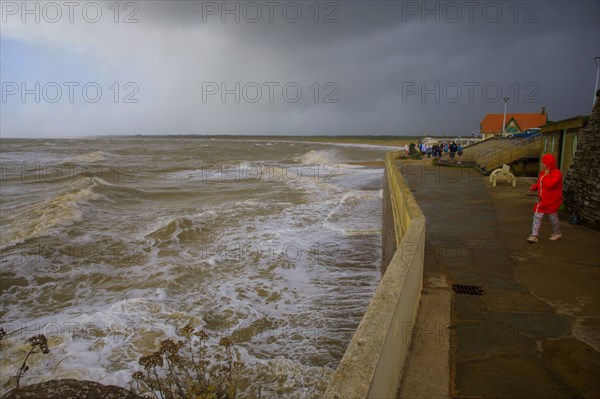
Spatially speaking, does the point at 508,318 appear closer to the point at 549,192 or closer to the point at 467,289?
the point at 467,289

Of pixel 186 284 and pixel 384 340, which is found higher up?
pixel 384 340

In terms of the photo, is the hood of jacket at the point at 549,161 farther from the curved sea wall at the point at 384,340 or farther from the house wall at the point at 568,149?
the house wall at the point at 568,149

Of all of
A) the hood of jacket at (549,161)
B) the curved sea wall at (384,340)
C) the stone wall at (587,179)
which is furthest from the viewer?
the stone wall at (587,179)

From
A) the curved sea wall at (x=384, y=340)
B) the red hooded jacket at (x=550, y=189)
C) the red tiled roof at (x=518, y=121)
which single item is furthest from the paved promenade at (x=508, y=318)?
the red tiled roof at (x=518, y=121)

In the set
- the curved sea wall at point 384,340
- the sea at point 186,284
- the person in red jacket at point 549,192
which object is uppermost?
the person in red jacket at point 549,192

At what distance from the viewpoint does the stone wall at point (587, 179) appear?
764 cm

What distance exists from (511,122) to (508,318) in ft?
230

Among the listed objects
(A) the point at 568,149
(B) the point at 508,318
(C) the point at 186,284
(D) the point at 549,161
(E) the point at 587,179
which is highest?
(A) the point at 568,149

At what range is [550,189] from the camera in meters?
6.70

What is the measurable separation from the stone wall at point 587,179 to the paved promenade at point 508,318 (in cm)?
42

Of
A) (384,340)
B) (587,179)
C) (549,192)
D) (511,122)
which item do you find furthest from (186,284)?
(511,122)

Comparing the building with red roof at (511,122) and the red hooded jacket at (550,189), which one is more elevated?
the building with red roof at (511,122)

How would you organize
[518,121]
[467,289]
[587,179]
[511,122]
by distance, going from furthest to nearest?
[518,121] → [511,122] → [587,179] → [467,289]

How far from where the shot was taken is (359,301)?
711 cm
